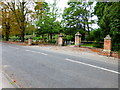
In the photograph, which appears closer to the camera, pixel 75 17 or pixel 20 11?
pixel 75 17

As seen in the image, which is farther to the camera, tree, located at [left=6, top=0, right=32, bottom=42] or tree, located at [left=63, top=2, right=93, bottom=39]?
tree, located at [left=6, top=0, right=32, bottom=42]

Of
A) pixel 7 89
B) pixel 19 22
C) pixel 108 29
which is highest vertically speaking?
pixel 19 22

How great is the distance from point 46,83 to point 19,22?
2256cm

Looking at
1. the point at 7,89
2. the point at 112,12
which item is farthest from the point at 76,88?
the point at 112,12

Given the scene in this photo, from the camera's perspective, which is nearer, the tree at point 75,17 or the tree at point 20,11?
the tree at point 75,17

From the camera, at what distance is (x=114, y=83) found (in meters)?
3.67

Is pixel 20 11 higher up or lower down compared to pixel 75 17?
higher up

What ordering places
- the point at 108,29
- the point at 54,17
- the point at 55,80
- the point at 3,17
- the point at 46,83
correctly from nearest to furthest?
the point at 46,83 → the point at 55,80 → the point at 108,29 → the point at 54,17 → the point at 3,17

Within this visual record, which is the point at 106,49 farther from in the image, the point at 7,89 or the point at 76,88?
the point at 7,89

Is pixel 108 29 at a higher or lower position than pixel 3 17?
lower

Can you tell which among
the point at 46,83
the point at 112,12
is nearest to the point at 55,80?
the point at 46,83

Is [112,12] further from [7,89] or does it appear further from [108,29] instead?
[7,89]

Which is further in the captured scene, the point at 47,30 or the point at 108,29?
the point at 47,30

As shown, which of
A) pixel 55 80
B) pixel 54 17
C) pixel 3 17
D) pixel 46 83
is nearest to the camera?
pixel 46 83
